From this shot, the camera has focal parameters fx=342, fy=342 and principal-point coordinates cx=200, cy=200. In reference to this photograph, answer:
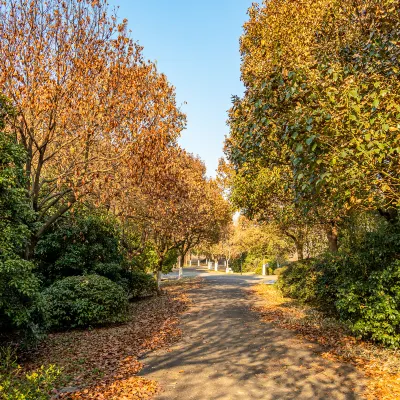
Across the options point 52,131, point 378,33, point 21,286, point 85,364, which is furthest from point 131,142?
point 378,33

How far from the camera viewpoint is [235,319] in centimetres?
1291

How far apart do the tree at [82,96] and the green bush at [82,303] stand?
2.40m

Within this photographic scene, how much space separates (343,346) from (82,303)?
8226 millimetres

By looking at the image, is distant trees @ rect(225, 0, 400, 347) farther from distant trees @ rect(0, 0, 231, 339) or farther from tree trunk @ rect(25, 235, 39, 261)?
tree trunk @ rect(25, 235, 39, 261)

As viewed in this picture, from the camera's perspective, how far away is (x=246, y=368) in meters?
7.73

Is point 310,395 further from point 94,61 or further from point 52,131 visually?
point 94,61

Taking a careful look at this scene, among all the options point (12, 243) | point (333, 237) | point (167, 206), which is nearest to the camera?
point (12, 243)

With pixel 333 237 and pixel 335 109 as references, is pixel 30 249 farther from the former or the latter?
pixel 333 237

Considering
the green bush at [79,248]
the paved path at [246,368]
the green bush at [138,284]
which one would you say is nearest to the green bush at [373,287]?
the paved path at [246,368]

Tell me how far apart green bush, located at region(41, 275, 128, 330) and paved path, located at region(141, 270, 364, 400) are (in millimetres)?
2742

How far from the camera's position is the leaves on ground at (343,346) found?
6848mm

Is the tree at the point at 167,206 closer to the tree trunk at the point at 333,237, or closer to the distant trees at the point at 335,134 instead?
the distant trees at the point at 335,134

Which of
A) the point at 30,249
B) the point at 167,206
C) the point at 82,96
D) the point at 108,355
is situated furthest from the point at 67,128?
the point at 108,355

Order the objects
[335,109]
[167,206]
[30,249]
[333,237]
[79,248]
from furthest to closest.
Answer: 1. [333,237]
2. [79,248]
3. [167,206]
4. [30,249]
5. [335,109]
